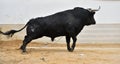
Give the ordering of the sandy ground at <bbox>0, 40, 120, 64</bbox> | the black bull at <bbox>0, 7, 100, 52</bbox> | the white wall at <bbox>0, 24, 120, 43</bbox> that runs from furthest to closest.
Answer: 1. the white wall at <bbox>0, 24, 120, 43</bbox>
2. the black bull at <bbox>0, 7, 100, 52</bbox>
3. the sandy ground at <bbox>0, 40, 120, 64</bbox>

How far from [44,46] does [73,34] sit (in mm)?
2686

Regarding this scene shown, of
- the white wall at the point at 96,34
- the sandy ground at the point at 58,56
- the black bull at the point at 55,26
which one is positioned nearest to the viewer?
the sandy ground at the point at 58,56

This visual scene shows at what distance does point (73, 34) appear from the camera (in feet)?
50.5

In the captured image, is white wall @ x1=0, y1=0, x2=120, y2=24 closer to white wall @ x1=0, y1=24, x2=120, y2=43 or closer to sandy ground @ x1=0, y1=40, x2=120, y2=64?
white wall @ x1=0, y1=24, x2=120, y2=43

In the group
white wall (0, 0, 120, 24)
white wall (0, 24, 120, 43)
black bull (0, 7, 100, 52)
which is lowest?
white wall (0, 24, 120, 43)

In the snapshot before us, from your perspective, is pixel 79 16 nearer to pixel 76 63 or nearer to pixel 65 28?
pixel 65 28

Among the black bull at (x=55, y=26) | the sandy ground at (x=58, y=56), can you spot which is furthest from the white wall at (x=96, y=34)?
the black bull at (x=55, y=26)

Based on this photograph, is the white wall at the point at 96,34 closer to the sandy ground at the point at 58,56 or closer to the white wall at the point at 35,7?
the white wall at the point at 35,7

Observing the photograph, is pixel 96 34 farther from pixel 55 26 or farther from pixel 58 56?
pixel 58 56

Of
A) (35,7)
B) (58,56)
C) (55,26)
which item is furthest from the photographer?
(35,7)

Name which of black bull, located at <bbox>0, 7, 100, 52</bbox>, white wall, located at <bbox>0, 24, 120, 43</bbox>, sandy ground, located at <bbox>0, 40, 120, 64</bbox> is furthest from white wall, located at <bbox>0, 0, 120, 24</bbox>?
black bull, located at <bbox>0, 7, 100, 52</bbox>

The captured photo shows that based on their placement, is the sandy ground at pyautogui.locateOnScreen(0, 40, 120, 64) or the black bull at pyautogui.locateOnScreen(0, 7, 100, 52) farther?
the black bull at pyautogui.locateOnScreen(0, 7, 100, 52)

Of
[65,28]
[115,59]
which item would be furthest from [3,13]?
[115,59]

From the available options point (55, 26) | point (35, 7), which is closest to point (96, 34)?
point (35, 7)
